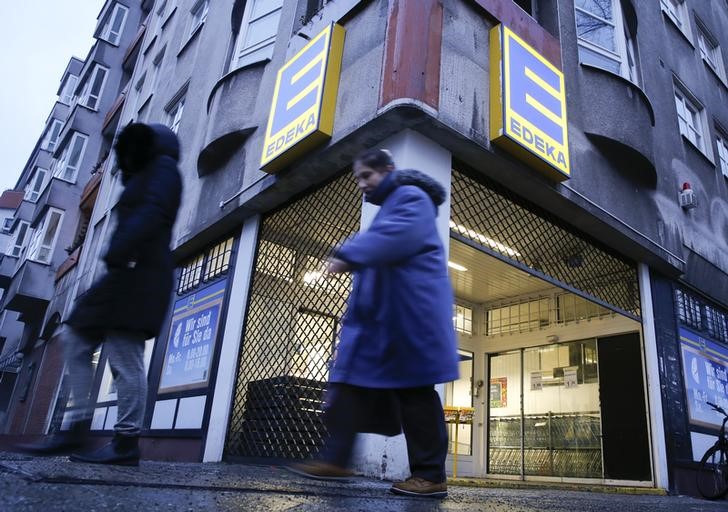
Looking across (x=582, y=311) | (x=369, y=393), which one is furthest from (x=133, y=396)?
(x=582, y=311)

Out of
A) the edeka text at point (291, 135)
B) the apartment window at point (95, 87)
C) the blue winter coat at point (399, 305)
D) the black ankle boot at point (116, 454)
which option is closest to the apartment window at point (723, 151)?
the edeka text at point (291, 135)

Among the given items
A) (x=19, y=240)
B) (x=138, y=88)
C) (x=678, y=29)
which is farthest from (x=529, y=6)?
(x=19, y=240)

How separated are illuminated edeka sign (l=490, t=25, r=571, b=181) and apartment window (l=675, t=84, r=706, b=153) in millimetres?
5193

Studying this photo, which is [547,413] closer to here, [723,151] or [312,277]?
[312,277]

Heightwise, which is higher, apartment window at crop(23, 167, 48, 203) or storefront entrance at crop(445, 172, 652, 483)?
apartment window at crop(23, 167, 48, 203)

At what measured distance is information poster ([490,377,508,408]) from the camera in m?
12.0

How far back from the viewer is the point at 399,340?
9.36 feet

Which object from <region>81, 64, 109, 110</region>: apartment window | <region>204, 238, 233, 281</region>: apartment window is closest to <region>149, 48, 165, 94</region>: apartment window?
<region>81, 64, 109, 110</region>: apartment window

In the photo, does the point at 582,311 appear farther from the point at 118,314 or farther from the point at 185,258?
the point at 118,314

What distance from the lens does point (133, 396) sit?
328 cm

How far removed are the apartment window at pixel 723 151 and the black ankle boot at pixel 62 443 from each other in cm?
1259

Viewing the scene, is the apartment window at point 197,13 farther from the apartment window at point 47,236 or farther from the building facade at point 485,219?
the apartment window at point 47,236

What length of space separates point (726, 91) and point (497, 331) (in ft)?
25.7

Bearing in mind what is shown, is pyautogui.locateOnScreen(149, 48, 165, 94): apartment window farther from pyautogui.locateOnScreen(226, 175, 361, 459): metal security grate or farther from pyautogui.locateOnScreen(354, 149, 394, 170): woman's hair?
pyautogui.locateOnScreen(354, 149, 394, 170): woman's hair
